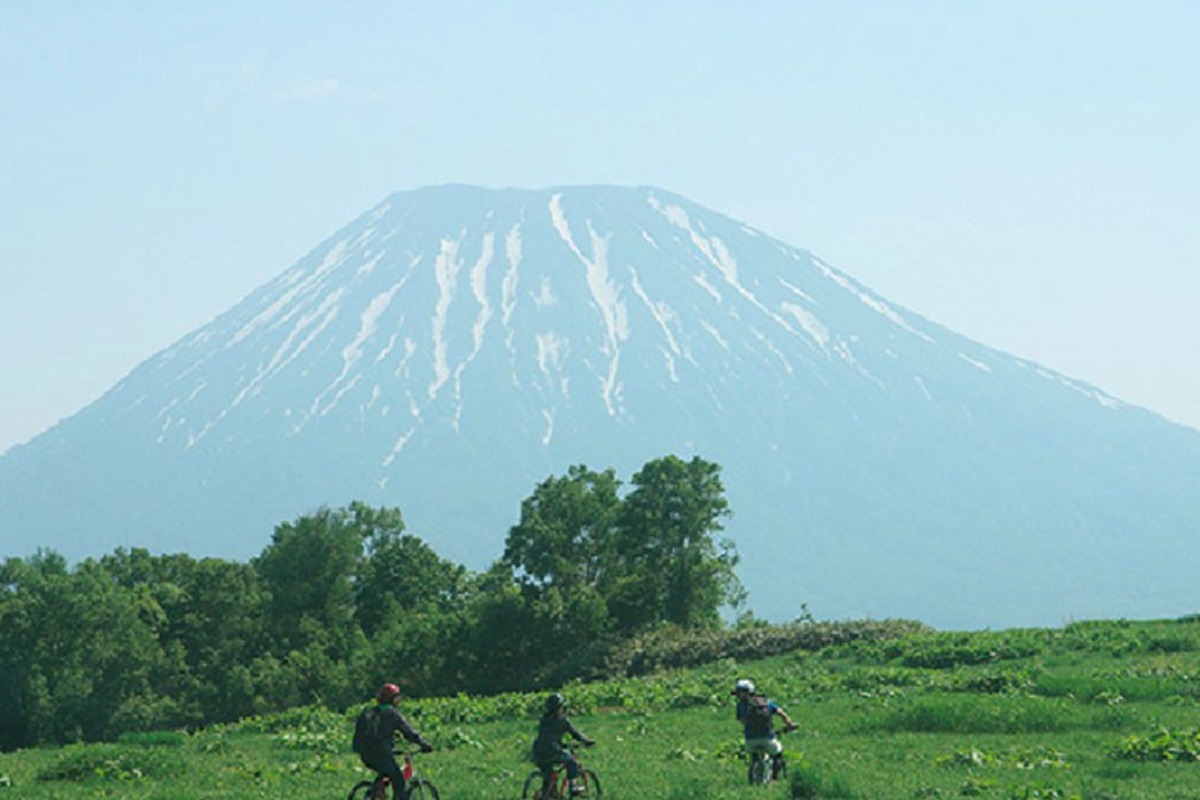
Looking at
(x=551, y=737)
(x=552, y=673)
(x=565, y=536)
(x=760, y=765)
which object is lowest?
(x=552, y=673)

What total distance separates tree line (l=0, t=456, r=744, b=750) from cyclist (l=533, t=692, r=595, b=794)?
4261cm

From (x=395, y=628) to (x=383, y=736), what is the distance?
178 feet

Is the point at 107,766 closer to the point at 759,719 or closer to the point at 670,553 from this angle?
the point at 759,719

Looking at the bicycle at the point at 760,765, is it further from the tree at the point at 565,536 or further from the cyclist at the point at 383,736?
the tree at the point at 565,536

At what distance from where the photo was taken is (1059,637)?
50.8m

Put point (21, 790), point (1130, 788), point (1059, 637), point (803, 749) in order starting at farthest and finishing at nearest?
point (1059, 637) < point (803, 749) < point (21, 790) < point (1130, 788)

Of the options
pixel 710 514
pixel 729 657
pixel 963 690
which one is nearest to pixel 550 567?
pixel 710 514

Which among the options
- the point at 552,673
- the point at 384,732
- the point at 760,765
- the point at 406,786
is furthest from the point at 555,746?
the point at 552,673

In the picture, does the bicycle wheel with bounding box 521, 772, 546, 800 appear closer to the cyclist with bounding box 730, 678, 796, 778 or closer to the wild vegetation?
the wild vegetation

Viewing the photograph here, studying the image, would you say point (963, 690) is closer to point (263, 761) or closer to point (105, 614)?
point (263, 761)

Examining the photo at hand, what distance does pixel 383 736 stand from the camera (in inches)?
801

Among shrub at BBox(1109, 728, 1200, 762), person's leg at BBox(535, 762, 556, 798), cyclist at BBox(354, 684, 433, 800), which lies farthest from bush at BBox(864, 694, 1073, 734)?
cyclist at BBox(354, 684, 433, 800)

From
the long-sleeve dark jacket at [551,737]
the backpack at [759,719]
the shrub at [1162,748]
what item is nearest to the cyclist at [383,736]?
the long-sleeve dark jacket at [551,737]

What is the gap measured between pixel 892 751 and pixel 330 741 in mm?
14054
